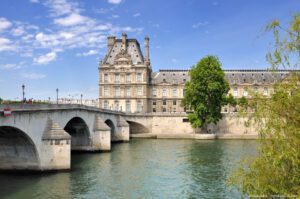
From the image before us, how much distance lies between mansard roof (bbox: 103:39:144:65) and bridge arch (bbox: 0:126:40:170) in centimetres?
6156

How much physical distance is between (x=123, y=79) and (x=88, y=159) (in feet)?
165

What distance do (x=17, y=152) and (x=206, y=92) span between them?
149ft

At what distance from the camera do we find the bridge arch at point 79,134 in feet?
154

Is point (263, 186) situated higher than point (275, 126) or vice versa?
point (275, 126)

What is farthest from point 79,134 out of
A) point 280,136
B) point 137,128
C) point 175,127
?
point 280,136

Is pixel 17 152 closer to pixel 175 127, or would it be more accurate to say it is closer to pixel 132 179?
pixel 132 179

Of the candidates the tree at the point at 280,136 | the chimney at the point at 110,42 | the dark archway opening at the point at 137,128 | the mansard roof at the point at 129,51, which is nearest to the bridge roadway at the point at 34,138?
the tree at the point at 280,136

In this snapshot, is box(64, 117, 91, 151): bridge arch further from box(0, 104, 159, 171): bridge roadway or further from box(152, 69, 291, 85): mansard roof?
box(152, 69, 291, 85): mansard roof

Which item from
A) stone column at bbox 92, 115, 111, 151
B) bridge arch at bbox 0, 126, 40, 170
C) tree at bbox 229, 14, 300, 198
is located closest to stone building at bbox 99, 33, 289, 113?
stone column at bbox 92, 115, 111, 151

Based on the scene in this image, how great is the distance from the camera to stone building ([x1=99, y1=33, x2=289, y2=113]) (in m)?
90.1

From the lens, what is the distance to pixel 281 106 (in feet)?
38.7

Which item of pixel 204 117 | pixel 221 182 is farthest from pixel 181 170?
pixel 204 117

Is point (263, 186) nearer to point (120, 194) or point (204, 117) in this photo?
point (120, 194)

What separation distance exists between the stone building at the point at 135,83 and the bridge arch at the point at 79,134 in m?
40.6
